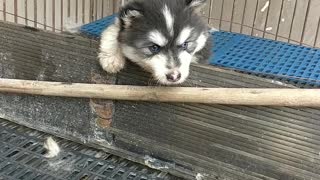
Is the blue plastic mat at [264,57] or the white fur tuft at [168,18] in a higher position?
the white fur tuft at [168,18]

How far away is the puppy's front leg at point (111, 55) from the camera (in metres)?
1.97

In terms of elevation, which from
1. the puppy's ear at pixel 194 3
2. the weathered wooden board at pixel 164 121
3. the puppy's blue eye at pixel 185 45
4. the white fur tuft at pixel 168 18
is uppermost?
the puppy's ear at pixel 194 3

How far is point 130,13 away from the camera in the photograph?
186 centimetres

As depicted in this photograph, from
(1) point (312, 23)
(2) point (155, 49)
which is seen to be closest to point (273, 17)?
(1) point (312, 23)

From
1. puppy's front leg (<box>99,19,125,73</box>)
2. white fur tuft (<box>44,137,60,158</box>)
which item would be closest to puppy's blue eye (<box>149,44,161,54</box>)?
puppy's front leg (<box>99,19,125,73</box>)

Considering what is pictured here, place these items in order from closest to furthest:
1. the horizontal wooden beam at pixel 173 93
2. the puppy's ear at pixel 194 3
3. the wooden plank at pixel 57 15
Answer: the horizontal wooden beam at pixel 173 93 → the puppy's ear at pixel 194 3 → the wooden plank at pixel 57 15

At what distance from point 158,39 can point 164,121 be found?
16.5 inches

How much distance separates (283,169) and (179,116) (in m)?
0.49

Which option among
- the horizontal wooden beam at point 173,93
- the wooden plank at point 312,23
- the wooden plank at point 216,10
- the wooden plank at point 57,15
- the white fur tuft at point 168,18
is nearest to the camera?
the horizontal wooden beam at point 173,93

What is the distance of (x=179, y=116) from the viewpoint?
1952mm

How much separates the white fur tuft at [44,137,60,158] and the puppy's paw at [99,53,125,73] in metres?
0.49

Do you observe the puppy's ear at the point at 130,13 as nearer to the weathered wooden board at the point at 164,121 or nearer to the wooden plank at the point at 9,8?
the weathered wooden board at the point at 164,121

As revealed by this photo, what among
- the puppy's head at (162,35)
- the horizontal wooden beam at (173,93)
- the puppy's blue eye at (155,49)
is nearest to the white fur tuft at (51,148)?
the horizontal wooden beam at (173,93)

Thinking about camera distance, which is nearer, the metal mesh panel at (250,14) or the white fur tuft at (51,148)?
the white fur tuft at (51,148)
